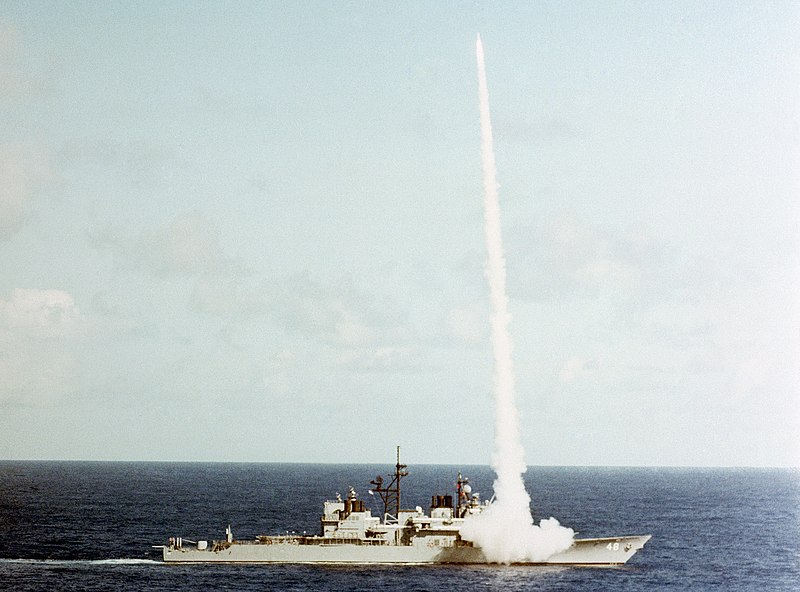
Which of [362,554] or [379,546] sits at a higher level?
[379,546]

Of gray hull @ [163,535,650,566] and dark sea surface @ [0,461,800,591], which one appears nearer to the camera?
dark sea surface @ [0,461,800,591]

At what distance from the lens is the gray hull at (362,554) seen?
278 feet

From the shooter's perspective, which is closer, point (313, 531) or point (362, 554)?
point (362, 554)

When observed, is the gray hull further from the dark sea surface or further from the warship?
the dark sea surface

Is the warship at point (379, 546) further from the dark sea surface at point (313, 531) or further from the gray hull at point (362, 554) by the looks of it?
the dark sea surface at point (313, 531)

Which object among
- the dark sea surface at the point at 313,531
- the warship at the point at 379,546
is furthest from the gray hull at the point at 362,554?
the dark sea surface at the point at 313,531

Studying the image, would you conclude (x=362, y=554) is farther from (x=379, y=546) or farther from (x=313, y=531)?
(x=313, y=531)

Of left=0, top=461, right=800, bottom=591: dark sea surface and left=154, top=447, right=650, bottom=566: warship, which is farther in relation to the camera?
left=154, top=447, right=650, bottom=566: warship

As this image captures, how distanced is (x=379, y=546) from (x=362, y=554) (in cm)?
148

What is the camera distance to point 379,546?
8462 centimetres

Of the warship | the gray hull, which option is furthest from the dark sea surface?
the warship

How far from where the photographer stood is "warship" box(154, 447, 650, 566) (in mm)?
84875

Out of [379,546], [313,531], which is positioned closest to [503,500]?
[379,546]

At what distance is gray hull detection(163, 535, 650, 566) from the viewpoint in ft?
278
